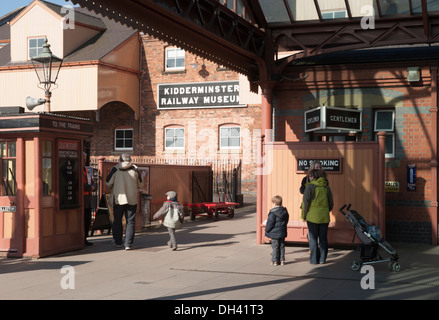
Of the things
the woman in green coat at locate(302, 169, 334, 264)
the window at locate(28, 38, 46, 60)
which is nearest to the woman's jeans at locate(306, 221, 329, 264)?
the woman in green coat at locate(302, 169, 334, 264)

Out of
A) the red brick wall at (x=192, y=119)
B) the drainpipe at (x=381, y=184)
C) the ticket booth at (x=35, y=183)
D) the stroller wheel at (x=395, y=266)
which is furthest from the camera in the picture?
the red brick wall at (x=192, y=119)

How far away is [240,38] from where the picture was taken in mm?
13758

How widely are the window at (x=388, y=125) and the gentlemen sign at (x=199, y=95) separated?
14763mm

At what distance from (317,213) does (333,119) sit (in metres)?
3.61

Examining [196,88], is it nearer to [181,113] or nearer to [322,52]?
[181,113]

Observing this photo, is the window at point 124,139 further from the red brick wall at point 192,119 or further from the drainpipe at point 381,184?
the drainpipe at point 381,184

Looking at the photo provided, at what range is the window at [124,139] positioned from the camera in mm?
31406

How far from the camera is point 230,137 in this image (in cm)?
2945

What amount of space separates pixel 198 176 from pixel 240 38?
7.63 metres

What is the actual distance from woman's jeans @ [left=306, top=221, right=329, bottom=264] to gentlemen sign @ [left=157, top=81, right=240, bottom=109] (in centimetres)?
1862

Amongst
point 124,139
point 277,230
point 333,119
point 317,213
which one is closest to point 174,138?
point 124,139

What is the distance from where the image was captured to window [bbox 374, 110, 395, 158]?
47.5ft

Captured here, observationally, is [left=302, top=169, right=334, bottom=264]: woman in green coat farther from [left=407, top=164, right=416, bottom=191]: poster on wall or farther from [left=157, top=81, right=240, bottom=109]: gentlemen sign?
[left=157, top=81, right=240, bottom=109]: gentlemen sign

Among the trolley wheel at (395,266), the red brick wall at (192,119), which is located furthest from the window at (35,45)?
the trolley wheel at (395,266)
